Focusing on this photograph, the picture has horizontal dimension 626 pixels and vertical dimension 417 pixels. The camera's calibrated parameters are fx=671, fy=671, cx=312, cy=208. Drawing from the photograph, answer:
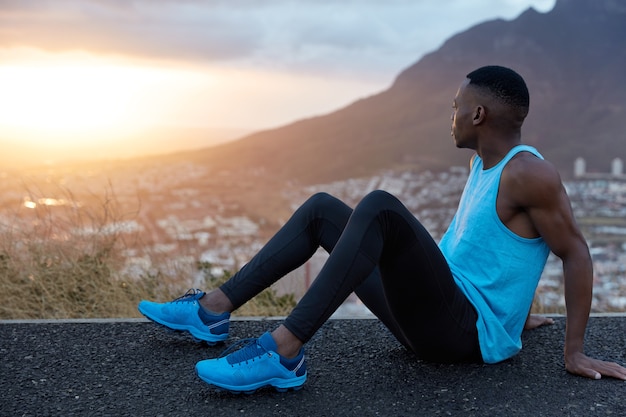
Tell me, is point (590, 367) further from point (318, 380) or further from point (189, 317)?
point (189, 317)

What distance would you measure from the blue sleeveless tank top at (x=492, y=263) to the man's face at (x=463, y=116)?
16 cm

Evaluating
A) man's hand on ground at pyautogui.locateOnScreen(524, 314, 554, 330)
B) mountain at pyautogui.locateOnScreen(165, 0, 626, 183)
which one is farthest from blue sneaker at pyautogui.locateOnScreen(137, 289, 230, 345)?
mountain at pyautogui.locateOnScreen(165, 0, 626, 183)

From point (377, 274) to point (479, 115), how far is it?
818mm

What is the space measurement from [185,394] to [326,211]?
99cm

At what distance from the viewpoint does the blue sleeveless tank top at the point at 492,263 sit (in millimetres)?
2705

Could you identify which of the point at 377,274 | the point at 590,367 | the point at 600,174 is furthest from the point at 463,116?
the point at 600,174

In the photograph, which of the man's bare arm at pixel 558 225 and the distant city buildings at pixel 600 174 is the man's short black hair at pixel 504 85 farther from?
the distant city buildings at pixel 600 174

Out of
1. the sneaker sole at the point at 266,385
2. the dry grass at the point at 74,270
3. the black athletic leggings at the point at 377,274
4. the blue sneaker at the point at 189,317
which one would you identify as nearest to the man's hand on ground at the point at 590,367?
the black athletic leggings at the point at 377,274

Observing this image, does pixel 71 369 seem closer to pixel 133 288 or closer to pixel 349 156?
pixel 133 288

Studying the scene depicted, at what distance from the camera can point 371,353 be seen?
3.27 m

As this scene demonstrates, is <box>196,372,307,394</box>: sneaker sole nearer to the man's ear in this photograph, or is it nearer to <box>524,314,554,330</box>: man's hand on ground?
the man's ear

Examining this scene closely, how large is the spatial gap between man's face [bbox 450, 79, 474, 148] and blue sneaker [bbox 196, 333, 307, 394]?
111 centimetres

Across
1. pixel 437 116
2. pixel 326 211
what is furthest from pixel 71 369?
pixel 437 116

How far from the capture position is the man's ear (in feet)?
8.88
